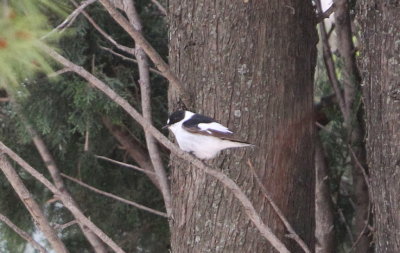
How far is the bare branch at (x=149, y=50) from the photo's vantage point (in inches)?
98.0

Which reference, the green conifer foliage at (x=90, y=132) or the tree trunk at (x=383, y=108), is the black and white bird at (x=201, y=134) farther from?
the green conifer foliage at (x=90, y=132)

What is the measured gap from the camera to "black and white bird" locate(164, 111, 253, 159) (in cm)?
277

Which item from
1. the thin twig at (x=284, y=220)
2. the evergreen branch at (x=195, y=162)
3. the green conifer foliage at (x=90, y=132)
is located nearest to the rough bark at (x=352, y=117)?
the green conifer foliage at (x=90, y=132)

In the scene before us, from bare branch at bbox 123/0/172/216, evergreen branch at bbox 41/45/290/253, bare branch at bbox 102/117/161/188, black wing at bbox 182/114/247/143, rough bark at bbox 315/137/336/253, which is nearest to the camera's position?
evergreen branch at bbox 41/45/290/253

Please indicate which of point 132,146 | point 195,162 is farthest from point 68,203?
point 132,146

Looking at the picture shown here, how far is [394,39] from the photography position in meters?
2.56

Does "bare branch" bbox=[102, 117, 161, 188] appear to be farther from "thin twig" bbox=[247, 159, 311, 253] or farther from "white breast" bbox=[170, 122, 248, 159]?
"thin twig" bbox=[247, 159, 311, 253]

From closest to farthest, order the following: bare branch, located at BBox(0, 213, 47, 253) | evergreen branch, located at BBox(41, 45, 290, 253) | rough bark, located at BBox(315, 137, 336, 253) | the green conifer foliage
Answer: evergreen branch, located at BBox(41, 45, 290, 253), bare branch, located at BBox(0, 213, 47, 253), the green conifer foliage, rough bark, located at BBox(315, 137, 336, 253)

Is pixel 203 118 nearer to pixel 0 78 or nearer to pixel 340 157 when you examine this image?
pixel 0 78

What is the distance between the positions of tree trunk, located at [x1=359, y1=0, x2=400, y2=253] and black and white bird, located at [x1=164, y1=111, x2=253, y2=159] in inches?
17.7

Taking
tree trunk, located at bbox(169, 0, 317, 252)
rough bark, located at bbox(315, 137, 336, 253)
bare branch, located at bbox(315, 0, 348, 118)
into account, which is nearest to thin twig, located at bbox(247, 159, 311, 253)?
tree trunk, located at bbox(169, 0, 317, 252)

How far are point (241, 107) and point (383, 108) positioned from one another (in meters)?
0.58

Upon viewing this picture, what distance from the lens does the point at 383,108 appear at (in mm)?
2605

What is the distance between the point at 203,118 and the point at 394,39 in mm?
743
